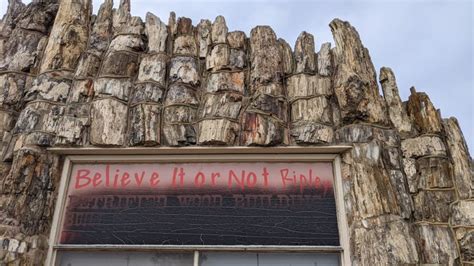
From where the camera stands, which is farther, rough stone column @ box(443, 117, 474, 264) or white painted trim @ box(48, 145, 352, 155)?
white painted trim @ box(48, 145, 352, 155)

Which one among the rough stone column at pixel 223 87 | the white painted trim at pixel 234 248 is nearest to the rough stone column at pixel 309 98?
the rough stone column at pixel 223 87

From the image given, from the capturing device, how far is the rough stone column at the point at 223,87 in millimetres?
3500

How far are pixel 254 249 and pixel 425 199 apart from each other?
1439 millimetres

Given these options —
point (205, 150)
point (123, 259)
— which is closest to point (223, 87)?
point (205, 150)

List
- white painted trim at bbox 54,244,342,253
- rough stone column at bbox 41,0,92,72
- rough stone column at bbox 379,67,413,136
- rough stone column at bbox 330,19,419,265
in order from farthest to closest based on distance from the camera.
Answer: rough stone column at bbox 41,0,92,72 < rough stone column at bbox 379,67,413,136 < white painted trim at bbox 54,244,342,253 < rough stone column at bbox 330,19,419,265

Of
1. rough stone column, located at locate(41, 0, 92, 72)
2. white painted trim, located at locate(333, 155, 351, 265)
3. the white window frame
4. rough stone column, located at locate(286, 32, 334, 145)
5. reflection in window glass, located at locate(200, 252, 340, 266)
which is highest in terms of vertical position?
rough stone column, located at locate(41, 0, 92, 72)

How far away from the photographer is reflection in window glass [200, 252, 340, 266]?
3156 millimetres

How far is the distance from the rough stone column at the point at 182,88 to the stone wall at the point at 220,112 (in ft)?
0.04

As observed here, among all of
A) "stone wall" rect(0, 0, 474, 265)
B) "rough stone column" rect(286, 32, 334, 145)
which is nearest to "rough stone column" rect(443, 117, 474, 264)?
"stone wall" rect(0, 0, 474, 265)

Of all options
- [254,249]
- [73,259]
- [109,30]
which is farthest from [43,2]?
[254,249]

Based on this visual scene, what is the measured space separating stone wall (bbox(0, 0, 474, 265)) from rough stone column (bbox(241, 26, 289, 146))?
12 mm

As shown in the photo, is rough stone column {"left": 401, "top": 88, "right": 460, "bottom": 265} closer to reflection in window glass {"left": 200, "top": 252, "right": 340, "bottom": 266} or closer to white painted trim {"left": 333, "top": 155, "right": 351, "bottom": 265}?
white painted trim {"left": 333, "top": 155, "right": 351, "bottom": 265}

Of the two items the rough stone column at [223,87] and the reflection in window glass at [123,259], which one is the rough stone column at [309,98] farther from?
the reflection in window glass at [123,259]

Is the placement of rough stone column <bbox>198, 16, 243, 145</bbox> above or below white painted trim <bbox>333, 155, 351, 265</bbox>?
above
